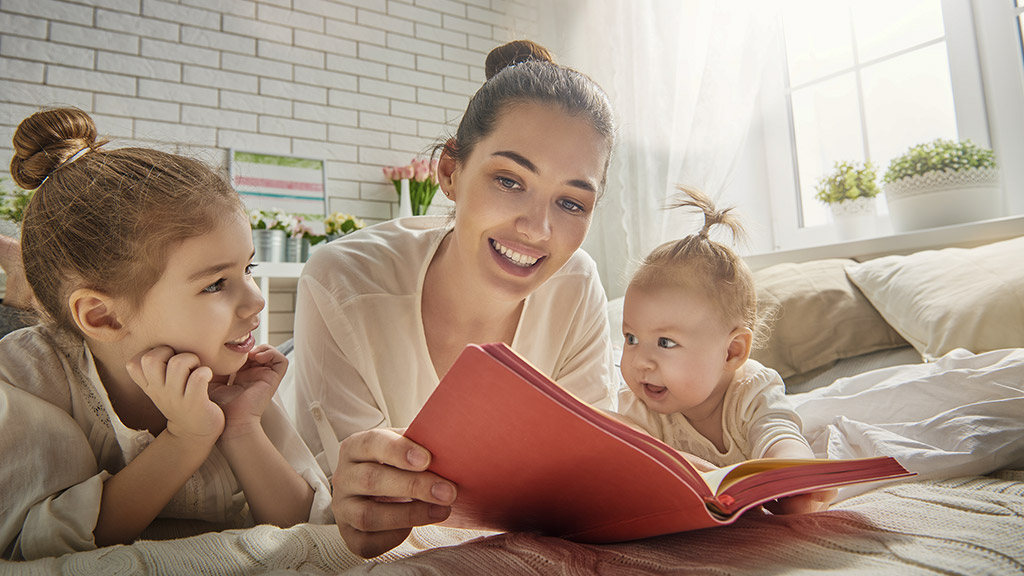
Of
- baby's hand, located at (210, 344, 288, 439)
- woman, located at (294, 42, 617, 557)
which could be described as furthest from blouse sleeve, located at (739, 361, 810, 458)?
baby's hand, located at (210, 344, 288, 439)

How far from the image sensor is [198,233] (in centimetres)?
92

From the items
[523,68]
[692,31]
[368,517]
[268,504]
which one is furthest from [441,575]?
[692,31]

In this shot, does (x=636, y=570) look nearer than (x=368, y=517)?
Yes

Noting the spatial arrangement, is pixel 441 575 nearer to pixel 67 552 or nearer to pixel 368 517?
pixel 368 517

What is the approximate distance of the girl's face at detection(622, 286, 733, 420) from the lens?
1.13 meters

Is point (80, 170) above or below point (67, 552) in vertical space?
above

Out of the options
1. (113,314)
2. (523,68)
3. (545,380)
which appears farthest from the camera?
(523,68)

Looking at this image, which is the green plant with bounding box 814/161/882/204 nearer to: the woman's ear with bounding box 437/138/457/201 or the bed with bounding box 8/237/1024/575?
the bed with bounding box 8/237/1024/575

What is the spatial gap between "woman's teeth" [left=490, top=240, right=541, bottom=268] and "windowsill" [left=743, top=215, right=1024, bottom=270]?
1.49m

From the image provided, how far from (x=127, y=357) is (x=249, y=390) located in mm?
174

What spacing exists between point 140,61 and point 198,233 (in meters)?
2.90

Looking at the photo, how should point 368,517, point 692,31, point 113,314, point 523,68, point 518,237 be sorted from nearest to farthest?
1. point 368,517
2. point 113,314
3. point 518,237
4. point 523,68
5. point 692,31

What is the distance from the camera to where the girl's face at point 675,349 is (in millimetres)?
1127

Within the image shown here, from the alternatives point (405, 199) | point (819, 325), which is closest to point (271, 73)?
point (405, 199)
